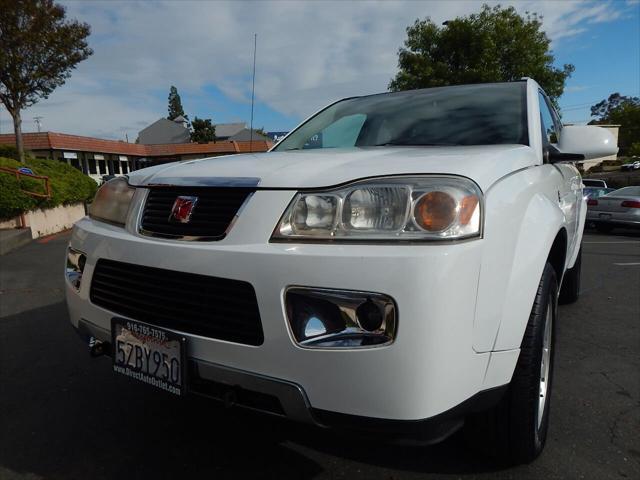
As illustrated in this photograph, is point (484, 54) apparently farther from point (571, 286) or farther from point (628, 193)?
point (571, 286)

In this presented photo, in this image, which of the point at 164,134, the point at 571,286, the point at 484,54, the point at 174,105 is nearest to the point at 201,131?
the point at 164,134

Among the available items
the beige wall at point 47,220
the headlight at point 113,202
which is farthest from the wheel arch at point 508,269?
the beige wall at point 47,220

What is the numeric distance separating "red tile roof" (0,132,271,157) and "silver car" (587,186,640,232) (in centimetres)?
1395

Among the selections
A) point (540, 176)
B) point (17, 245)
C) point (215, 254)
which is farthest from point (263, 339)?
point (17, 245)

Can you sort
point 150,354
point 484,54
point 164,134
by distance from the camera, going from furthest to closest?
point 164,134
point 484,54
point 150,354

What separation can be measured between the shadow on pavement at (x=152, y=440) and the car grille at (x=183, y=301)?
450 millimetres

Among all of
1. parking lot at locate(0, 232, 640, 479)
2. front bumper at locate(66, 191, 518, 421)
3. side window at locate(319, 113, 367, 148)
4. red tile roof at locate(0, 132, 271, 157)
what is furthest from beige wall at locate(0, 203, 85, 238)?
red tile roof at locate(0, 132, 271, 157)

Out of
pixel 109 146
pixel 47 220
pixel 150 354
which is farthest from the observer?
pixel 109 146

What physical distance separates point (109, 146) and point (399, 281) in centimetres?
3901

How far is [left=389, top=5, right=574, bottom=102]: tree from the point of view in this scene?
18.6 meters

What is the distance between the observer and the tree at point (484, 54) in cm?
1861

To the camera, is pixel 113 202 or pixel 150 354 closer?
pixel 150 354

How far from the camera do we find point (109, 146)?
119 feet

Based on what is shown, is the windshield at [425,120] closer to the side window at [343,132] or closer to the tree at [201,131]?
the side window at [343,132]
